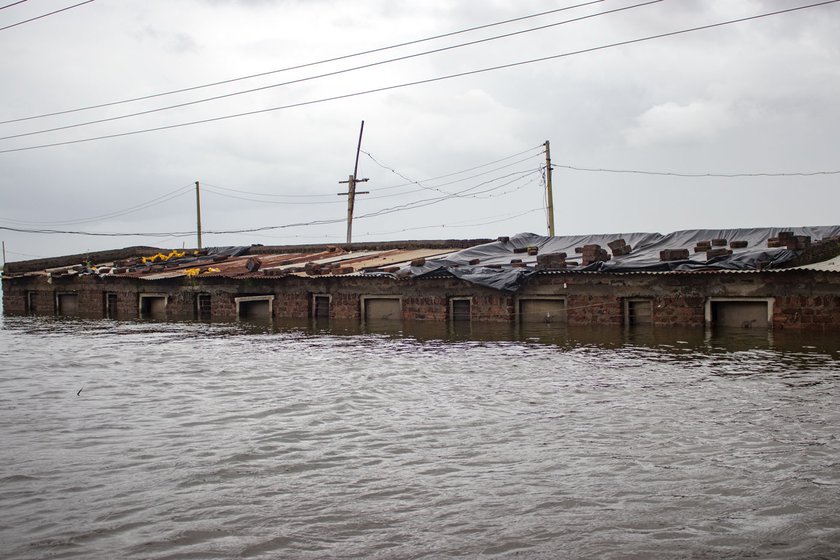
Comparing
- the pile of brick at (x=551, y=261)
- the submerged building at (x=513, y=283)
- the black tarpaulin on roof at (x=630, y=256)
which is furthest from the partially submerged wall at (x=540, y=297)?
the pile of brick at (x=551, y=261)

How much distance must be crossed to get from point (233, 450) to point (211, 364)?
782 cm

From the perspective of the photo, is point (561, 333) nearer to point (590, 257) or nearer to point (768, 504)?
point (590, 257)

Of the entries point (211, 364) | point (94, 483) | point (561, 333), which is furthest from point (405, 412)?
point (561, 333)

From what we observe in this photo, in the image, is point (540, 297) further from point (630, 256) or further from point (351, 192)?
point (351, 192)

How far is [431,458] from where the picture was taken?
26.0 feet

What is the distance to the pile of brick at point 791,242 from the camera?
19.2 meters

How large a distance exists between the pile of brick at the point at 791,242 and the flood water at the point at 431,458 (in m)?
4.23

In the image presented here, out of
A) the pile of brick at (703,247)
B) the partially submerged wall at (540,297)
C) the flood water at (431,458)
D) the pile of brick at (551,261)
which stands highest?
the pile of brick at (703,247)

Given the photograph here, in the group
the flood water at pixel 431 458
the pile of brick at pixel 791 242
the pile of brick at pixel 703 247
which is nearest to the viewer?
the flood water at pixel 431 458

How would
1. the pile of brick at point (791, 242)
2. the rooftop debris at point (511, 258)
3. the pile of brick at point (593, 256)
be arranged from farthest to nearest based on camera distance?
the pile of brick at point (593, 256), the rooftop debris at point (511, 258), the pile of brick at point (791, 242)

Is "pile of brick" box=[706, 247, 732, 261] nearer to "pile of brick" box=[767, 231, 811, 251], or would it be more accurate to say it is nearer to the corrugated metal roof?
"pile of brick" box=[767, 231, 811, 251]

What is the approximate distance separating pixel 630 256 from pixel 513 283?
3.50m

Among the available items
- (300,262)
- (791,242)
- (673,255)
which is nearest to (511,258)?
(673,255)

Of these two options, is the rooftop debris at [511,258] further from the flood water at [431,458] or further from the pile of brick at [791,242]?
the flood water at [431,458]
